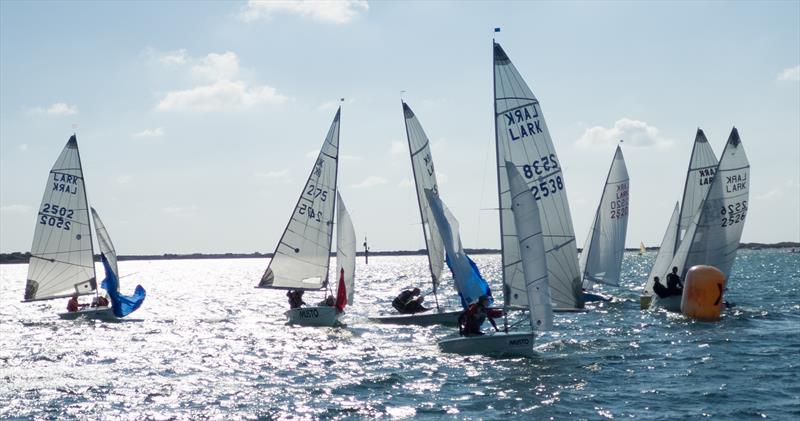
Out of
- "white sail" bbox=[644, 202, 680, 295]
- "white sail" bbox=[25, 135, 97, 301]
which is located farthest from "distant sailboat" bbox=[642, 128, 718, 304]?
"white sail" bbox=[25, 135, 97, 301]

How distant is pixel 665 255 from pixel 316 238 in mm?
15383

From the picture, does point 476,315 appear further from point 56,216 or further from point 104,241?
point 56,216

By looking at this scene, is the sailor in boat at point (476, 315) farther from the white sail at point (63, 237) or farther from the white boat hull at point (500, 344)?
the white sail at point (63, 237)

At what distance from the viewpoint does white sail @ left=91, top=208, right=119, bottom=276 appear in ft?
112

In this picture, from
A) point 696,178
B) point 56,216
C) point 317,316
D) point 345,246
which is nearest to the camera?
point 317,316

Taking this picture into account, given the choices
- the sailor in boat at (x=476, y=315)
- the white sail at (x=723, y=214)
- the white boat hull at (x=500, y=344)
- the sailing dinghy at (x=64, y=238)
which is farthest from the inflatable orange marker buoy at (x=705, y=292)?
the sailing dinghy at (x=64, y=238)

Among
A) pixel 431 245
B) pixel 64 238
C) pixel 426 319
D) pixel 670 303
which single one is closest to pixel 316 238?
pixel 431 245

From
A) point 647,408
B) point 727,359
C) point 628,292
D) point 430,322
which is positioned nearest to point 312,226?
point 430,322

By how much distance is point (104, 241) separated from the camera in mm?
34562

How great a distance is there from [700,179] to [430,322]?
14.8m

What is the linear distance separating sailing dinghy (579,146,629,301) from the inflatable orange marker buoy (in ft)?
36.0

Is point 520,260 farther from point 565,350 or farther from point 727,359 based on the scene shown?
point 727,359

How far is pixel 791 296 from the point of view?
4003cm

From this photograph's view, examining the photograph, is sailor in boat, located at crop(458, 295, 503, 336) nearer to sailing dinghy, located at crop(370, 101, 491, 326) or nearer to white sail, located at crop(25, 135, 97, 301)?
sailing dinghy, located at crop(370, 101, 491, 326)
